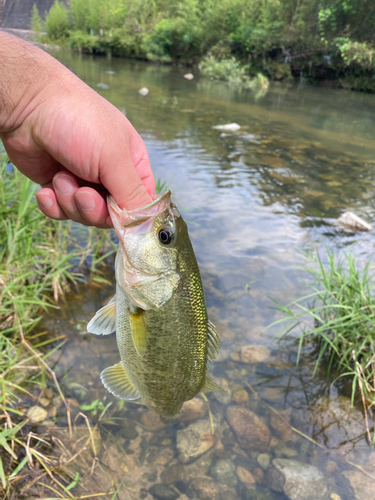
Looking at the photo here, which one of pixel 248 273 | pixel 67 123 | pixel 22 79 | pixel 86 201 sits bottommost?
pixel 248 273

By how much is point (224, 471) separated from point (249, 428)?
1.83ft

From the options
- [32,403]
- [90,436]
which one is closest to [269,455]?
[90,436]

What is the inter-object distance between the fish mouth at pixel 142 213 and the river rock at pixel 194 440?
3046 millimetres

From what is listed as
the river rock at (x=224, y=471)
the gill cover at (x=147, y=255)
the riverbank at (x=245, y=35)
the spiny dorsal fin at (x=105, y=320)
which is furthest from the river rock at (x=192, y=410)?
the riverbank at (x=245, y=35)

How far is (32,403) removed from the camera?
3625 millimetres

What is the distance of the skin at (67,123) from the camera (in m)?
1.68

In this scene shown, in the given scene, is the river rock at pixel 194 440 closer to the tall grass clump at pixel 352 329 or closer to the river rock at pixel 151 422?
the river rock at pixel 151 422

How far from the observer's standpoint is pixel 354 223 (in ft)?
27.0

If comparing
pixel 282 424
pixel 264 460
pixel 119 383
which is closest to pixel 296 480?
pixel 264 460

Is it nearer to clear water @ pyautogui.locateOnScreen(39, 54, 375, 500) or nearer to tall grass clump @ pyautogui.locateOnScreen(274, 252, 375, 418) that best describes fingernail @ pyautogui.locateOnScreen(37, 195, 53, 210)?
clear water @ pyautogui.locateOnScreen(39, 54, 375, 500)

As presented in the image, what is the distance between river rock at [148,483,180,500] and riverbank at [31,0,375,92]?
2936 cm

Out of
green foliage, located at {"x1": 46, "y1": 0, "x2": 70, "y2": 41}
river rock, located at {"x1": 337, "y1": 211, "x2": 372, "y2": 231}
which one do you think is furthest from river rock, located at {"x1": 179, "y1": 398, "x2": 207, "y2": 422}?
river rock, located at {"x1": 337, "y1": 211, "x2": 372, "y2": 231}

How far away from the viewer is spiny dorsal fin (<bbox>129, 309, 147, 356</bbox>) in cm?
172

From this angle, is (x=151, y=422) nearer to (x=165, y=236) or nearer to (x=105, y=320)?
(x=105, y=320)
